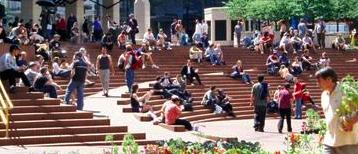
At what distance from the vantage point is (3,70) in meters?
20.0

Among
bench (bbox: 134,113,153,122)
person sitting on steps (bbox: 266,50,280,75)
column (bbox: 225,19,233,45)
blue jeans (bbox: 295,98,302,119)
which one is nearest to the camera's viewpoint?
bench (bbox: 134,113,153,122)

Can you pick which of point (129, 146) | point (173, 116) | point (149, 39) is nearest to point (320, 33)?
point (149, 39)

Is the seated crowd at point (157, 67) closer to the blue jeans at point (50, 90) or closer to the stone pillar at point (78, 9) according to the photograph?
the blue jeans at point (50, 90)

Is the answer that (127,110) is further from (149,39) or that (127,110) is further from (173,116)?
(149,39)

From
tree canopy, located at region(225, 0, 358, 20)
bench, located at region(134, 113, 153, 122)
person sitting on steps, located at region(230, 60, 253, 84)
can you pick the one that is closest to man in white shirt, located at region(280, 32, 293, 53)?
person sitting on steps, located at region(230, 60, 253, 84)

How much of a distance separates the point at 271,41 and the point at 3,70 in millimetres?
21433

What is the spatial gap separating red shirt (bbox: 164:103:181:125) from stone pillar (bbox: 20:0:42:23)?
20.8m

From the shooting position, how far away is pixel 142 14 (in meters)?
43.4

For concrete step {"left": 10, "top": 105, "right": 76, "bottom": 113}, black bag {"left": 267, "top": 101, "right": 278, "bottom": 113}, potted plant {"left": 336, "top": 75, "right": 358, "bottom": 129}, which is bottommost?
black bag {"left": 267, "top": 101, "right": 278, "bottom": 113}

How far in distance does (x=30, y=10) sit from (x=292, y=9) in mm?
17396

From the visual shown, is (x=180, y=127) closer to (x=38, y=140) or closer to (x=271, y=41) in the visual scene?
(x=38, y=140)

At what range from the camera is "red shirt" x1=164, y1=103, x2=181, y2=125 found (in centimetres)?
2133

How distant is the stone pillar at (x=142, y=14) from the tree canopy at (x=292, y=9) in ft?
36.6

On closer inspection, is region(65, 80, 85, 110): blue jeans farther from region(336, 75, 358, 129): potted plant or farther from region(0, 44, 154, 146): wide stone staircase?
region(336, 75, 358, 129): potted plant
